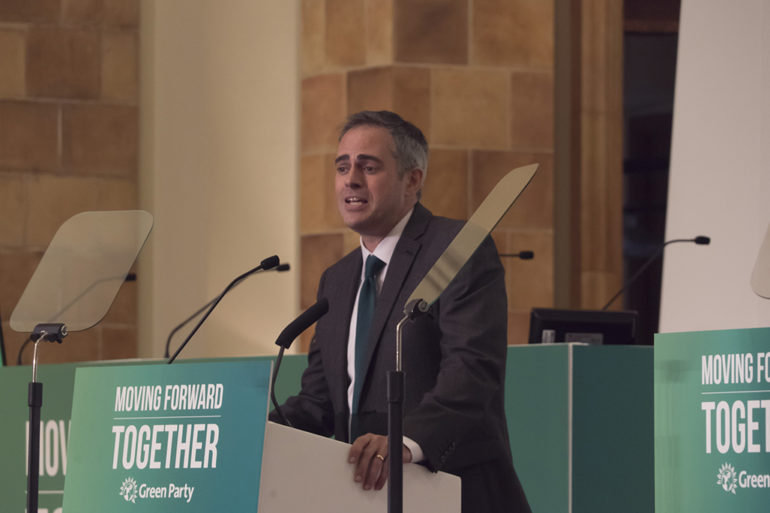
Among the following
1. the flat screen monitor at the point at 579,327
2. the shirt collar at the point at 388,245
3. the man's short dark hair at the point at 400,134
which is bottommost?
the flat screen monitor at the point at 579,327

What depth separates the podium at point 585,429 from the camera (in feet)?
14.1

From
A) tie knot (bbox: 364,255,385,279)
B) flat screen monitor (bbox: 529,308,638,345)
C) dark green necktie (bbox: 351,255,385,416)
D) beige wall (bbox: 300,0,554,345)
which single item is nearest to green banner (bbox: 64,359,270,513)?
dark green necktie (bbox: 351,255,385,416)

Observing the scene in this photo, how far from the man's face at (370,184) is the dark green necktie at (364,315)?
8cm

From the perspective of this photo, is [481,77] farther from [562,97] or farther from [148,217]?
[148,217]

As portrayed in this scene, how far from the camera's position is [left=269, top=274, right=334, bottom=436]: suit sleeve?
3.15 metres

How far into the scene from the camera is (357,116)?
10.6 feet

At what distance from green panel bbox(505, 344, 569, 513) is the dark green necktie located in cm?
138

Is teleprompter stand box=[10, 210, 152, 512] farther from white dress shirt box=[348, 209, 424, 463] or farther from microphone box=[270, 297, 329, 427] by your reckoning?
microphone box=[270, 297, 329, 427]

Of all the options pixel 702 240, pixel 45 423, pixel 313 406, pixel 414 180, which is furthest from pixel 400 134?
pixel 702 240

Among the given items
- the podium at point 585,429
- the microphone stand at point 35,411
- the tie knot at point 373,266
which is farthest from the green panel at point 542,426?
the microphone stand at point 35,411

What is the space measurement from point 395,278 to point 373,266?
119 mm

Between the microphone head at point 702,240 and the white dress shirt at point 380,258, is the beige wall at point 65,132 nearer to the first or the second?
the microphone head at point 702,240

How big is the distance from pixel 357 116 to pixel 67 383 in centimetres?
203

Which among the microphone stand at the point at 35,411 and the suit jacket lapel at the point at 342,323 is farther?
the suit jacket lapel at the point at 342,323
